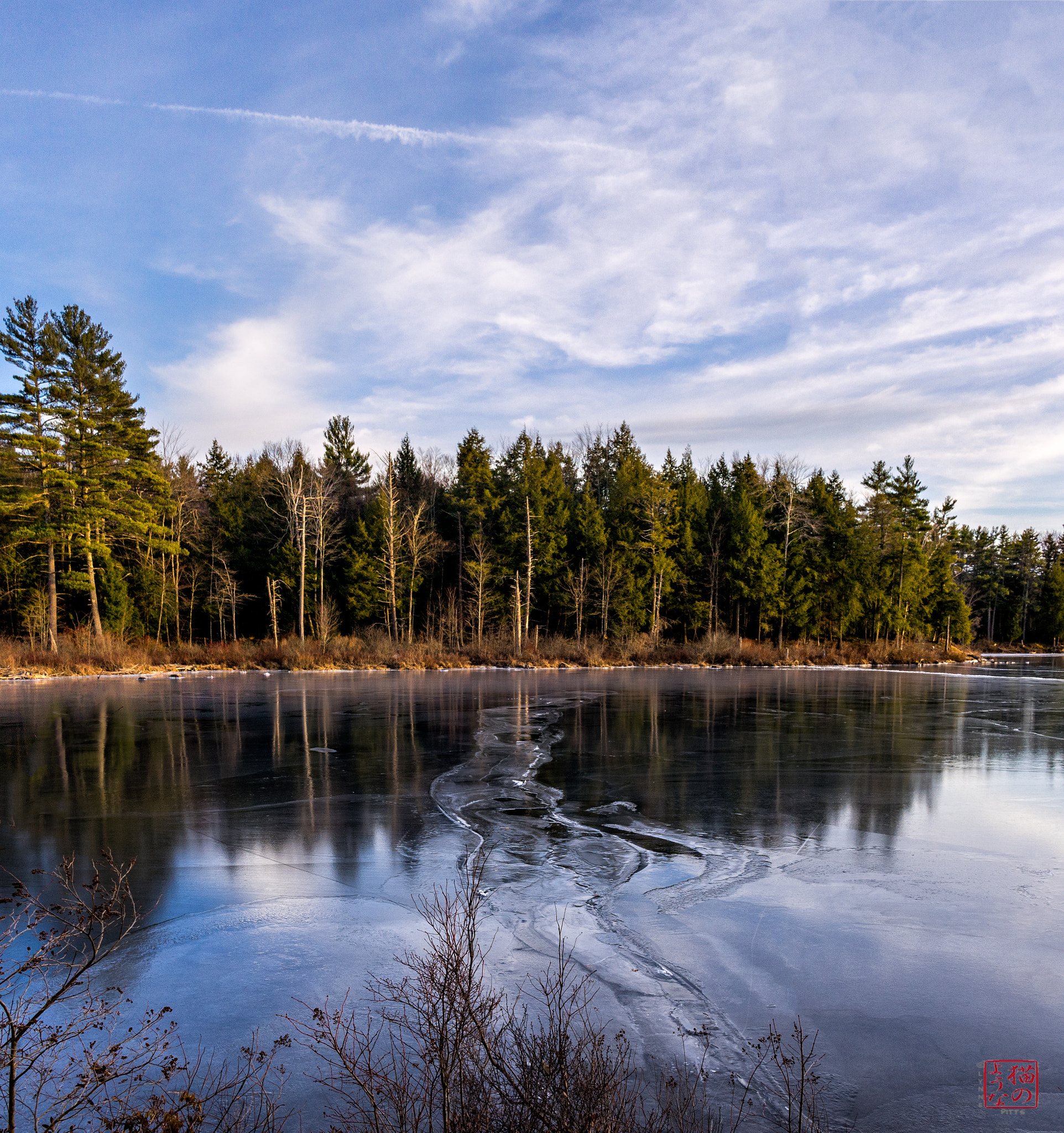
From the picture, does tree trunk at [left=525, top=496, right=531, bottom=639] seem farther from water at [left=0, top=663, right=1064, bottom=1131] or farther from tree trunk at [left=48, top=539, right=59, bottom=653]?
water at [left=0, top=663, right=1064, bottom=1131]

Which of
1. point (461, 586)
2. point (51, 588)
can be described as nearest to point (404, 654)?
point (461, 586)

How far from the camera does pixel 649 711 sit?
20203 mm

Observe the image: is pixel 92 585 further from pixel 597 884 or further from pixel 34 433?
pixel 597 884

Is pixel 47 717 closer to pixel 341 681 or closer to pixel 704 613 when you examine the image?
pixel 341 681

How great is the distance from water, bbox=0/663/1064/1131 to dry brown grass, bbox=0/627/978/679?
1575cm

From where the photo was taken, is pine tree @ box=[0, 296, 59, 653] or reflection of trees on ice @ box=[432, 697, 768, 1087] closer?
reflection of trees on ice @ box=[432, 697, 768, 1087]

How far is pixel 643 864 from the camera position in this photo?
7742 mm

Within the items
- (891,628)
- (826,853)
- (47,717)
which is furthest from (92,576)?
(891,628)
